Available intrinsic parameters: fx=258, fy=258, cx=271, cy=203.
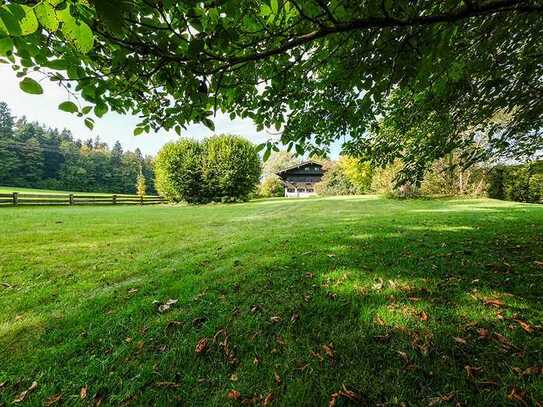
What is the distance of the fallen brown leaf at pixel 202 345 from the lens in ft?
7.48

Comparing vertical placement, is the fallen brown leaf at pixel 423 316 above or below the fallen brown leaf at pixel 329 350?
above

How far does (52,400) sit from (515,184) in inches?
964

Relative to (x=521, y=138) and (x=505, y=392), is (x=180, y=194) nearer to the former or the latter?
(x=521, y=138)

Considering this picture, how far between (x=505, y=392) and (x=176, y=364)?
7.77ft

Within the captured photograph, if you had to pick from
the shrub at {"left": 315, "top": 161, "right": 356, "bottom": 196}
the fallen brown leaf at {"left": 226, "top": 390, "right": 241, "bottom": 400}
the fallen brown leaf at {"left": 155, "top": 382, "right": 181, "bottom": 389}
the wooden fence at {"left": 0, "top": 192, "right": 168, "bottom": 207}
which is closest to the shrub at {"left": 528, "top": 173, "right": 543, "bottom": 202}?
the shrub at {"left": 315, "top": 161, "right": 356, "bottom": 196}

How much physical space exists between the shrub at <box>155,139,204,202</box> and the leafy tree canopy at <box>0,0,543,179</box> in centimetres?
2106

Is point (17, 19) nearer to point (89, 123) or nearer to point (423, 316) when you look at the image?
point (89, 123)

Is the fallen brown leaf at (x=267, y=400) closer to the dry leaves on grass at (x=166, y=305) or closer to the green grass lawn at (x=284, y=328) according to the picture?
the green grass lawn at (x=284, y=328)

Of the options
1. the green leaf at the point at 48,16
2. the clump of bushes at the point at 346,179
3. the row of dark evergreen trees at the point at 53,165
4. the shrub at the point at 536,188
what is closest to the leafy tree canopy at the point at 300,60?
the green leaf at the point at 48,16

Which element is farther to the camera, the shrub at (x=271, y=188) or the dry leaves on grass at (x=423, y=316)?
the shrub at (x=271, y=188)

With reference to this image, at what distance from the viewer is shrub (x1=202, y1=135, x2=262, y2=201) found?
24766 millimetres

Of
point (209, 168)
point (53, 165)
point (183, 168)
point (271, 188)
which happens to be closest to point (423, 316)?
point (209, 168)

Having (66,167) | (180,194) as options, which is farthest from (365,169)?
(66,167)

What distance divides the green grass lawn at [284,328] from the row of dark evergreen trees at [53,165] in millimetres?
65125
